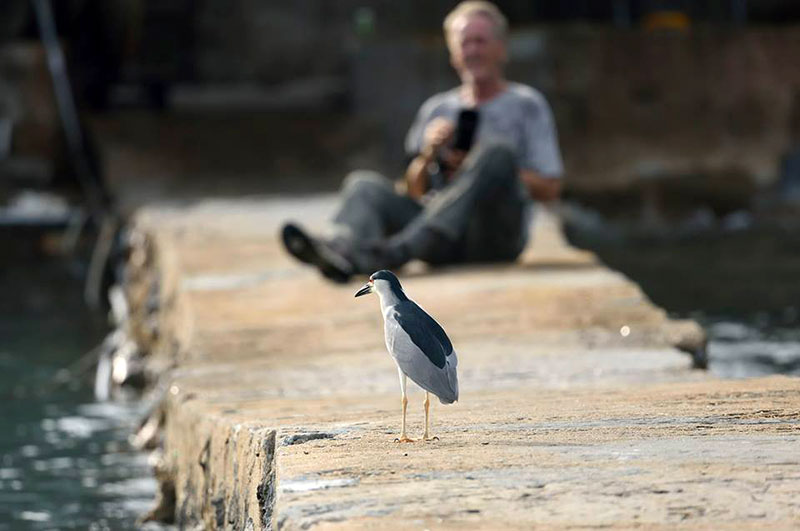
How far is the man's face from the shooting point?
7.12 metres

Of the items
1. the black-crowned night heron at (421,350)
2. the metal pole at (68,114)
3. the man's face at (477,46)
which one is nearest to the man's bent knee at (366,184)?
the man's face at (477,46)

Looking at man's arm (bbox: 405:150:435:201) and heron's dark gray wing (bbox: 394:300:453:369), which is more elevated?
man's arm (bbox: 405:150:435:201)

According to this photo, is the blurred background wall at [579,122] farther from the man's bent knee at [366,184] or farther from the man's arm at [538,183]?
the man's arm at [538,183]

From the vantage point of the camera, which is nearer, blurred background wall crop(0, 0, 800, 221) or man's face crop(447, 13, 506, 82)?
man's face crop(447, 13, 506, 82)

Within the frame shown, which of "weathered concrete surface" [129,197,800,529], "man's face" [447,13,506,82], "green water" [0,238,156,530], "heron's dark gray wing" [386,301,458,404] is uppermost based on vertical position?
"man's face" [447,13,506,82]

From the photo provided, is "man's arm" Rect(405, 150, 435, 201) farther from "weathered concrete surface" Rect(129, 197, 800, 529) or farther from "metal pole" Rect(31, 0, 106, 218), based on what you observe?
"metal pole" Rect(31, 0, 106, 218)

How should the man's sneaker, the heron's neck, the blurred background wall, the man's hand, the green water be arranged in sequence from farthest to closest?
the blurred background wall < the man's hand < the man's sneaker < the green water < the heron's neck

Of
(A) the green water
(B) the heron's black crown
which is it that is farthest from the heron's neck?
(A) the green water

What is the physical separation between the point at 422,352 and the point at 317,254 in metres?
3.72

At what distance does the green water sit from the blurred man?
1.21m

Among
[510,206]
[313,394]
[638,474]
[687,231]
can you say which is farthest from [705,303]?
[638,474]

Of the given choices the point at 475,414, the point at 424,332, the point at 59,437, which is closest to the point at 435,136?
the point at 59,437

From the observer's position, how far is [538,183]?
282 inches

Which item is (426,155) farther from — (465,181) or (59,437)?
(59,437)
